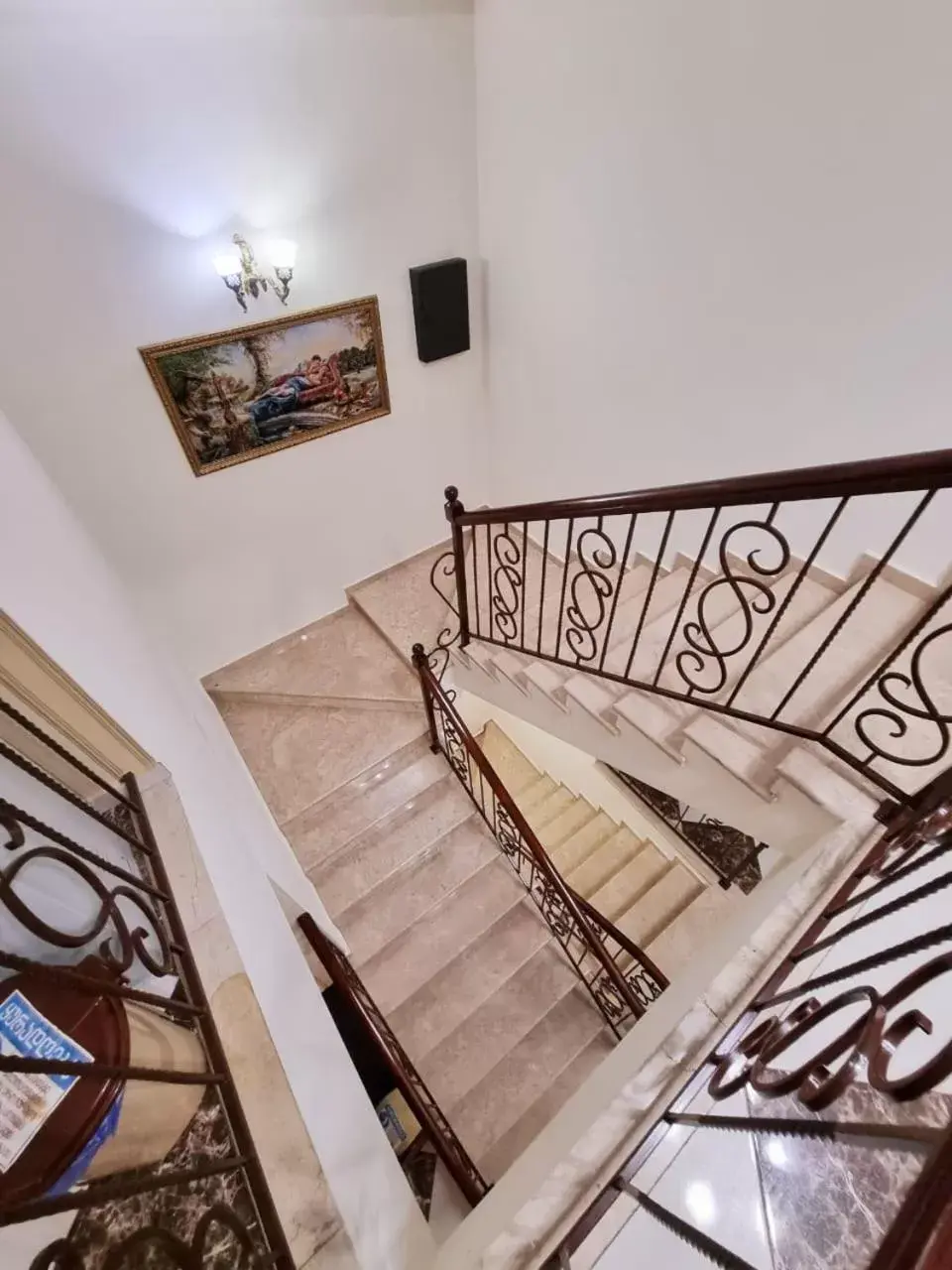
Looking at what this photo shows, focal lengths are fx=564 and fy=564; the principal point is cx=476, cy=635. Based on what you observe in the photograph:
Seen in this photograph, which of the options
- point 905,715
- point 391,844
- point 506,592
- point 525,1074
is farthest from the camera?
point 506,592

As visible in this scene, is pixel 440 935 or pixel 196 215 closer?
pixel 196 215

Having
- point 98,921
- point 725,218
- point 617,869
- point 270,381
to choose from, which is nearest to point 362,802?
point 617,869

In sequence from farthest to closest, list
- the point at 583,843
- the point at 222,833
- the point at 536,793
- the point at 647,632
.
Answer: the point at 536,793 → the point at 583,843 → the point at 647,632 → the point at 222,833

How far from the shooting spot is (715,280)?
2578 mm

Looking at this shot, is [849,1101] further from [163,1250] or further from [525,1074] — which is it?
[525,1074]

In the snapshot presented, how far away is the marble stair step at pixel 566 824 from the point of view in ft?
17.3

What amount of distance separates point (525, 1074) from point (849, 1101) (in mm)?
2826

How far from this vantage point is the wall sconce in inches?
111

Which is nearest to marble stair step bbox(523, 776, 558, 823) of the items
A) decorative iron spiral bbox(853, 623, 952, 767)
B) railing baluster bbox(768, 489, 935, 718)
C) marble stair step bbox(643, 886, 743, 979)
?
marble stair step bbox(643, 886, 743, 979)

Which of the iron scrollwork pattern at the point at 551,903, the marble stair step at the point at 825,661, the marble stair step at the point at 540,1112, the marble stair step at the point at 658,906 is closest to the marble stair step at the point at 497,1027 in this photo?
the iron scrollwork pattern at the point at 551,903

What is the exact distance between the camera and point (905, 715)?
1821mm

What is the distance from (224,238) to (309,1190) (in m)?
3.67

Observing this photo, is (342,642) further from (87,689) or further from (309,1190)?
(309,1190)

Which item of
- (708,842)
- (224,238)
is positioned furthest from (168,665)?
(708,842)
